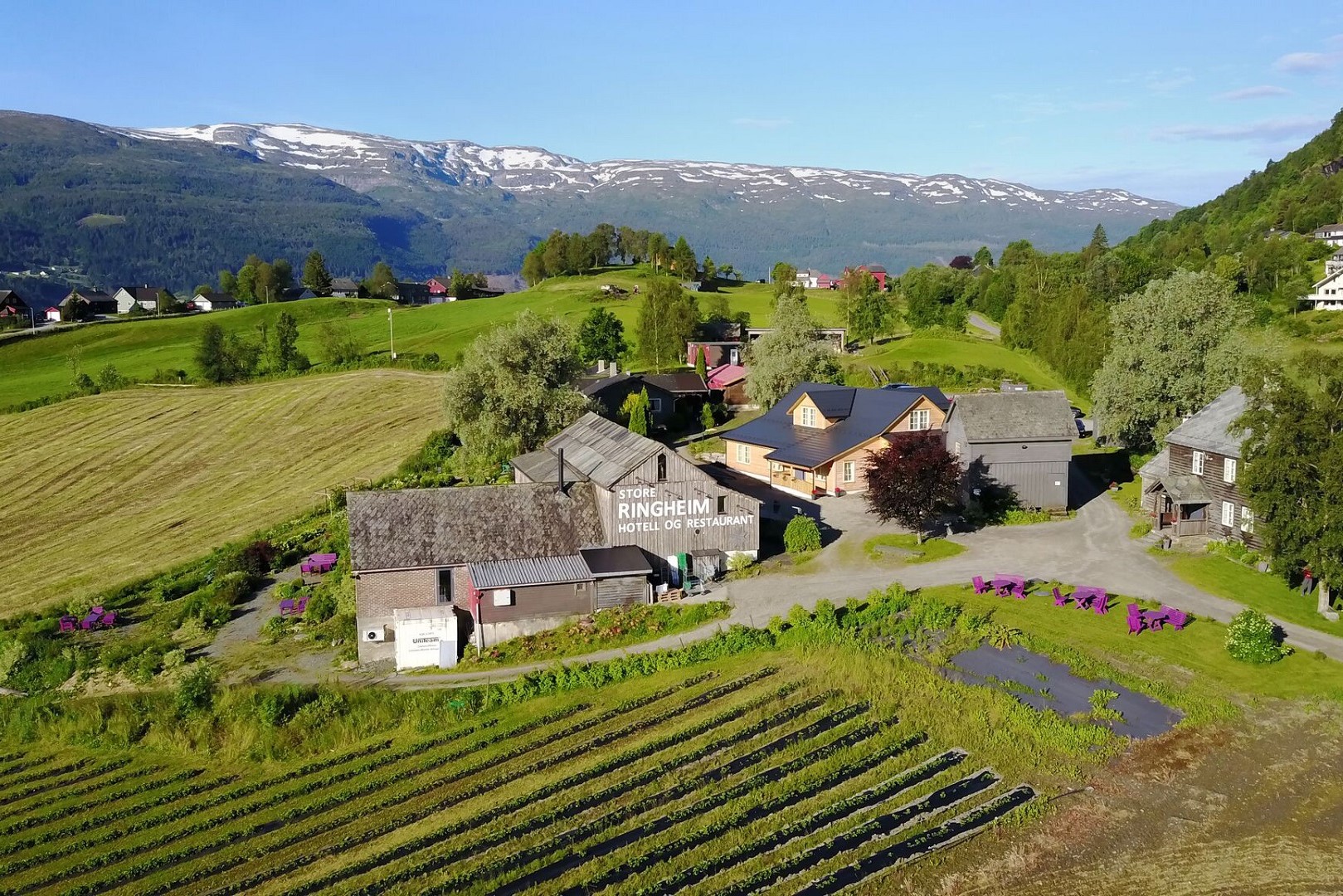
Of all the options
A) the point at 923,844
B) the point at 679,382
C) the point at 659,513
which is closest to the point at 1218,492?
the point at 659,513

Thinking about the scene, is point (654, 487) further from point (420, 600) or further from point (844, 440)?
point (844, 440)

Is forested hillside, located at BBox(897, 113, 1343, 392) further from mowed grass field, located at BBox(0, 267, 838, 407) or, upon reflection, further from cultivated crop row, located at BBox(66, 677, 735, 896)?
cultivated crop row, located at BBox(66, 677, 735, 896)

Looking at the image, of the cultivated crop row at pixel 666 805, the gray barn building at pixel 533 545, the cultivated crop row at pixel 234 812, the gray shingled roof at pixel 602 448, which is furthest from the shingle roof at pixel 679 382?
the cultivated crop row at pixel 666 805

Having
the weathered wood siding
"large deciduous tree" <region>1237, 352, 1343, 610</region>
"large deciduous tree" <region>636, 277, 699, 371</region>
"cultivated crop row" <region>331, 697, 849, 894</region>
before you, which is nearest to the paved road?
"large deciduous tree" <region>636, 277, 699, 371</region>

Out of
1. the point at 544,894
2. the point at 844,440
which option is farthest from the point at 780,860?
the point at 844,440

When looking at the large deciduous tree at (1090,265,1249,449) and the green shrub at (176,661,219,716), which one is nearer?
the green shrub at (176,661,219,716)

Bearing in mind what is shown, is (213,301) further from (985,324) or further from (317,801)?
(317,801)
